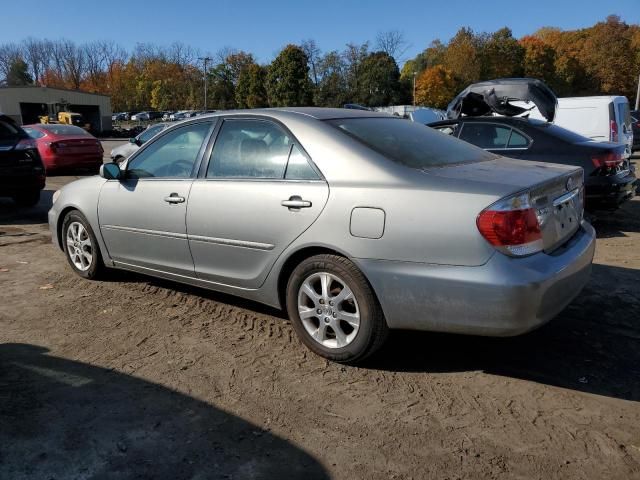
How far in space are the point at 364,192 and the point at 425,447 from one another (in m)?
1.43

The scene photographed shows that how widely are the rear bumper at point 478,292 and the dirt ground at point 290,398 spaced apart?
44 cm

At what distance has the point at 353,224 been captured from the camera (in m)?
3.18

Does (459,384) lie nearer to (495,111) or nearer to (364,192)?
(364,192)

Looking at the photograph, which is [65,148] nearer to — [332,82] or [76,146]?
[76,146]

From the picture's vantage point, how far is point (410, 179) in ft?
10.2

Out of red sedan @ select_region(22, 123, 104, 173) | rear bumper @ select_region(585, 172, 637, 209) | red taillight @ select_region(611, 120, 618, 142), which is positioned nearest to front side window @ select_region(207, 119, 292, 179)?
rear bumper @ select_region(585, 172, 637, 209)

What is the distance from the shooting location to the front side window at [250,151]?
371cm

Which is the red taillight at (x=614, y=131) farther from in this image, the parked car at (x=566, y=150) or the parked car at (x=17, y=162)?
the parked car at (x=17, y=162)

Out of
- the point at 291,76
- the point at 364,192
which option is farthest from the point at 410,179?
the point at 291,76

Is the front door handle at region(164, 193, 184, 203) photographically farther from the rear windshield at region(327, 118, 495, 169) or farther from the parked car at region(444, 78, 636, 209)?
the parked car at region(444, 78, 636, 209)

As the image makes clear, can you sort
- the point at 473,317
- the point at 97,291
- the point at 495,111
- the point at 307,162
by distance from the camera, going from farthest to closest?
the point at 495,111 < the point at 97,291 < the point at 307,162 < the point at 473,317

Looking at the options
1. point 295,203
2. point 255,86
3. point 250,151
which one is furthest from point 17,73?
point 295,203

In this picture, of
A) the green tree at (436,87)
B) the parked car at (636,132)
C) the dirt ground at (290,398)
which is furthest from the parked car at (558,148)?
the green tree at (436,87)

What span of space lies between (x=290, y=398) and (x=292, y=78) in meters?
58.8
